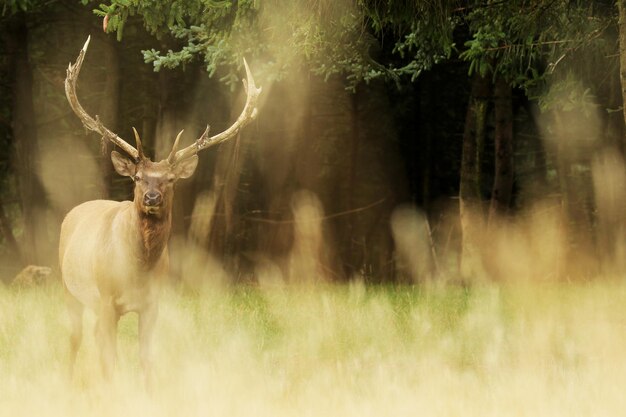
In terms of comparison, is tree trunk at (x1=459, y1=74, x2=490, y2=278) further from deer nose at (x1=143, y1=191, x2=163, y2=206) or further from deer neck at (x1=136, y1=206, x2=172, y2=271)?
deer nose at (x1=143, y1=191, x2=163, y2=206)

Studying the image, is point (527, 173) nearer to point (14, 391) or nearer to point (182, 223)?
point (182, 223)

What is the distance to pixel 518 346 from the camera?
958cm

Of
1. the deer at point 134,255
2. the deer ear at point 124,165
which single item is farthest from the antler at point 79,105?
the deer ear at point 124,165

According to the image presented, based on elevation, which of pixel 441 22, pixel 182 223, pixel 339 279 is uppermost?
pixel 441 22

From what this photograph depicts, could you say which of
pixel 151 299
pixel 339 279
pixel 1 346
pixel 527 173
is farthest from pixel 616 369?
pixel 527 173

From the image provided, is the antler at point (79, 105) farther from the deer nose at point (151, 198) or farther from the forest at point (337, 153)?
the forest at point (337, 153)

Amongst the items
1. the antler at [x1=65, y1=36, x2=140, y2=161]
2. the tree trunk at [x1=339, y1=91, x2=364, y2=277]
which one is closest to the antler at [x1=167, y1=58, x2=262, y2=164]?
the antler at [x1=65, y1=36, x2=140, y2=161]

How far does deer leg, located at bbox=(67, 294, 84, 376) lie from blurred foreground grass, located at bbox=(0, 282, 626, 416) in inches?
5.6

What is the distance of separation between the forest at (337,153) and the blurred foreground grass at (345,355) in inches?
125

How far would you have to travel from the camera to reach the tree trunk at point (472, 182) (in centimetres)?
1664

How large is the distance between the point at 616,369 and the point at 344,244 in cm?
1121

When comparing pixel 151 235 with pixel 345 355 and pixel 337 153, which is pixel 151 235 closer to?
pixel 345 355

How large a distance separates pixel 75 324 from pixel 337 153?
9.84 metres

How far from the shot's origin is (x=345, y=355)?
949 centimetres
